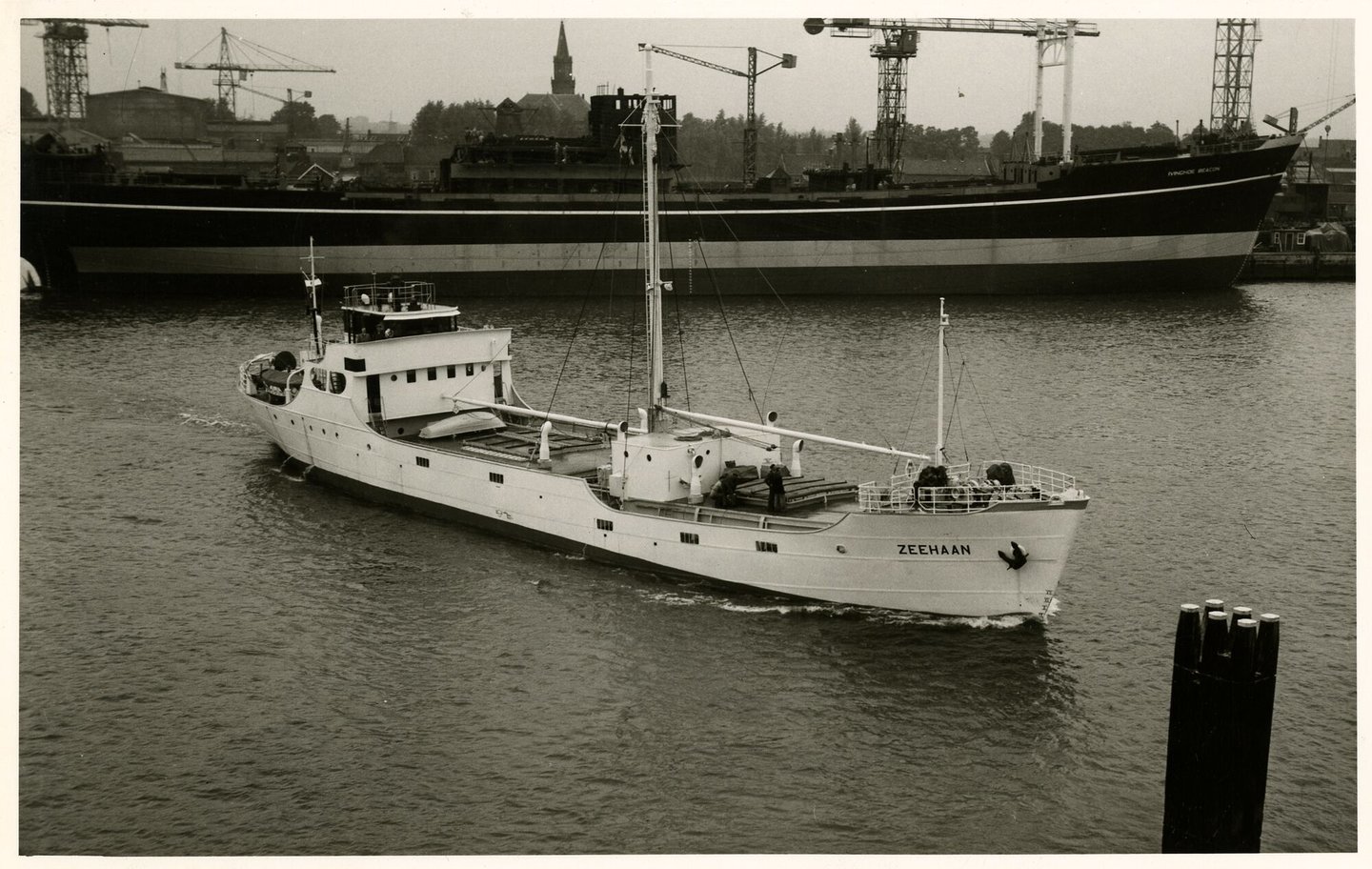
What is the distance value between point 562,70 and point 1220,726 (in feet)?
474

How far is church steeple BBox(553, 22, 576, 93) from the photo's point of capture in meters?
142

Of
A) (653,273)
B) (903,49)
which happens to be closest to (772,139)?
(903,49)

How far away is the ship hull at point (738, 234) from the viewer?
236 feet

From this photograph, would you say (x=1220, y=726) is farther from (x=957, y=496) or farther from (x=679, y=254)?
(x=679, y=254)

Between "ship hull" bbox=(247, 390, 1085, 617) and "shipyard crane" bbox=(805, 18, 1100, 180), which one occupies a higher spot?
"shipyard crane" bbox=(805, 18, 1100, 180)

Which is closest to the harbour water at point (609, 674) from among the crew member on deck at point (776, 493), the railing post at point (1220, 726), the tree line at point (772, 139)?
the crew member on deck at point (776, 493)

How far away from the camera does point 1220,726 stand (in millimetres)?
15016

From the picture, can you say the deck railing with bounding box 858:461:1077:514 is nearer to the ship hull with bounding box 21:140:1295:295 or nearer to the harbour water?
the harbour water

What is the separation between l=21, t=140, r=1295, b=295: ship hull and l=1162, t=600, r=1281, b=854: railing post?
57141mm

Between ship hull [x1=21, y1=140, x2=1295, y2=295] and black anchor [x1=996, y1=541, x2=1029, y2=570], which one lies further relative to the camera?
ship hull [x1=21, y1=140, x2=1295, y2=295]

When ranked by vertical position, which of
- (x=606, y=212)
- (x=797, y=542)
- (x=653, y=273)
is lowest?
(x=797, y=542)

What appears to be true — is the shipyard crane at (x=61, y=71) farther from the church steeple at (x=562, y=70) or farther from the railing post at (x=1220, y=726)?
the railing post at (x=1220, y=726)

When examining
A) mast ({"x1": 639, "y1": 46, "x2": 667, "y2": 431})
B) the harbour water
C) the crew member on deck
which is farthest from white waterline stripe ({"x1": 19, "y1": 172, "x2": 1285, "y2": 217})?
the crew member on deck

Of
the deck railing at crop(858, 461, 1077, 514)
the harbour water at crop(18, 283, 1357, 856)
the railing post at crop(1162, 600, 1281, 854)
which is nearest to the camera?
the railing post at crop(1162, 600, 1281, 854)
